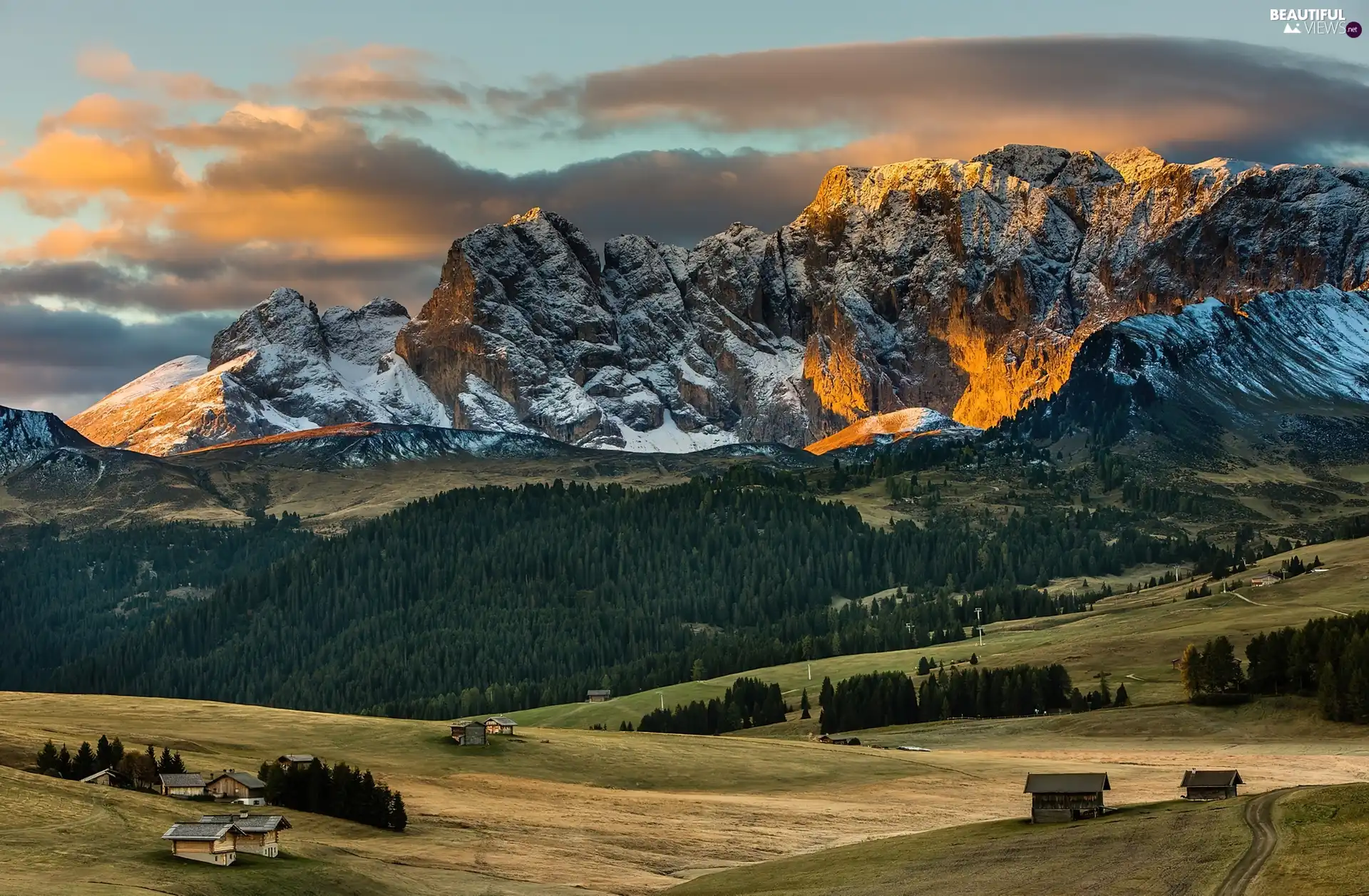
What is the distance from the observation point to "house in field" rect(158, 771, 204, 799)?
437ft

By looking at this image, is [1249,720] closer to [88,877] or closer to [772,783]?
[772,783]

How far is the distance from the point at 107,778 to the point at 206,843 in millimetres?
31155

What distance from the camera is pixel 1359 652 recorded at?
188m

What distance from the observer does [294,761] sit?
473ft

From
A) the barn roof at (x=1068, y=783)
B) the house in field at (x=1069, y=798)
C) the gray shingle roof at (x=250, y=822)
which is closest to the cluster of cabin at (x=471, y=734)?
the gray shingle roof at (x=250, y=822)

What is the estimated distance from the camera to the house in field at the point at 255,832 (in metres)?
111

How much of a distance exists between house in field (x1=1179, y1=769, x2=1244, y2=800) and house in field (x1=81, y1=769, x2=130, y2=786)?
251ft

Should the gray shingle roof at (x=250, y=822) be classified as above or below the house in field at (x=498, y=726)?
below

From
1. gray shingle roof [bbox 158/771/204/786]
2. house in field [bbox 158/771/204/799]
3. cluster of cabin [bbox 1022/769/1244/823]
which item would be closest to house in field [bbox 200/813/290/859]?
house in field [bbox 158/771/204/799]

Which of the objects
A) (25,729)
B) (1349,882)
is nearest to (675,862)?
(1349,882)

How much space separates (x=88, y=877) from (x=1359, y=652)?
134410 millimetres

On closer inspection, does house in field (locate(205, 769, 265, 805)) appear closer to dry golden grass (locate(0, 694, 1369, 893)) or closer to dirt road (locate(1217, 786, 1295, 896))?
dry golden grass (locate(0, 694, 1369, 893))

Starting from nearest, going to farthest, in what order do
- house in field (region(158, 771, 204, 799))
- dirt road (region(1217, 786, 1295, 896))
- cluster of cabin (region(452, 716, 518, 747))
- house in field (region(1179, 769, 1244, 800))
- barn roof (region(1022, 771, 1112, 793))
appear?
dirt road (region(1217, 786, 1295, 896))
barn roof (region(1022, 771, 1112, 793))
house in field (region(1179, 769, 1244, 800))
house in field (region(158, 771, 204, 799))
cluster of cabin (region(452, 716, 518, 747))

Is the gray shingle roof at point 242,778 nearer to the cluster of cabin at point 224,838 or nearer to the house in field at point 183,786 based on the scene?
the house in field at point 183,786
